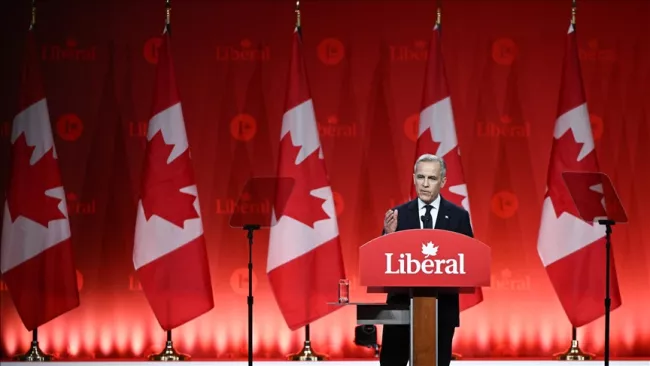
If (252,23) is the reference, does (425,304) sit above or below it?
below

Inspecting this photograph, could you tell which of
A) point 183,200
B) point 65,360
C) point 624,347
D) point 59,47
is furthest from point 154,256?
point 624,347

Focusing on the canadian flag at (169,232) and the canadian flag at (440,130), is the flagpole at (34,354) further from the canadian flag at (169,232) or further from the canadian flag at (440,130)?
the canadian flag at (440,130)

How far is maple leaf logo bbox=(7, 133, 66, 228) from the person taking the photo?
618 centimetres

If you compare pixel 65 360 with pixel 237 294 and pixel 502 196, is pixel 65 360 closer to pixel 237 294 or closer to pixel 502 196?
pixel 237 294

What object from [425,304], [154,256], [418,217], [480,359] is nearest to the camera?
[425,304]

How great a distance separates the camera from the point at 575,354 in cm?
633

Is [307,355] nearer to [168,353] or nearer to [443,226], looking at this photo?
[168,353]

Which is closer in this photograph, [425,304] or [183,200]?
[425,304]

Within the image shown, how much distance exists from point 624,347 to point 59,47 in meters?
4.76

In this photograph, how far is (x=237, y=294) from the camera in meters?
6.68

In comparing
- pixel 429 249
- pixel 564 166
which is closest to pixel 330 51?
pixel 564 166

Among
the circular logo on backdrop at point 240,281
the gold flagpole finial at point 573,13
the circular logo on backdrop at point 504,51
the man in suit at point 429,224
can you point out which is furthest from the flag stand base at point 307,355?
the gold flagpole finial at point 573,13

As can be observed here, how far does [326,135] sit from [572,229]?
A: 1.90m

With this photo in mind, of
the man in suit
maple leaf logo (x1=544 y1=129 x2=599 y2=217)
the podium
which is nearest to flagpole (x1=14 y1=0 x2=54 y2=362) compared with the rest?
the man in suit
